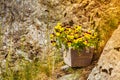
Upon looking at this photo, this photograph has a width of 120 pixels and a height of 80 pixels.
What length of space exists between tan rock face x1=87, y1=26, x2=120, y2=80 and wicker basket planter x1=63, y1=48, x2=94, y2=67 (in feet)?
0.69

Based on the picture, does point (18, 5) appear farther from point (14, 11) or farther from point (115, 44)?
point (115, 44)

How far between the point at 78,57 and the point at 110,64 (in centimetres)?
39

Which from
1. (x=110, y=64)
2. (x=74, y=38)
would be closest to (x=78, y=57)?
(x=74, y=38)

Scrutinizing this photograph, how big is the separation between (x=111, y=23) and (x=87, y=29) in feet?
0.75

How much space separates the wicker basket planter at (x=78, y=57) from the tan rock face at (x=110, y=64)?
0.21 meters

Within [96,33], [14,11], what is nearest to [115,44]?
[96,33]

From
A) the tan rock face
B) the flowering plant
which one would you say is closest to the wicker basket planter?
the flowering plant

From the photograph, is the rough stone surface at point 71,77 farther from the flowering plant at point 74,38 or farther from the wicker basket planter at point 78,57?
the flowering plant at point 74,38

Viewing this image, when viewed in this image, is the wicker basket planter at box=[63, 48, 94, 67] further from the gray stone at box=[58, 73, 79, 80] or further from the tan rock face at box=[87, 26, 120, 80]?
the tan rock face at box=[87, 26, 120, 80]

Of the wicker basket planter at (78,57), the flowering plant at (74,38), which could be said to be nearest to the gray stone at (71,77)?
the wicker basket planter at (78,57)

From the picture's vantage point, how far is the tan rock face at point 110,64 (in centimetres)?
231

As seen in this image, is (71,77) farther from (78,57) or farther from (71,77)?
(78,57)

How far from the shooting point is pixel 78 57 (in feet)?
8.88

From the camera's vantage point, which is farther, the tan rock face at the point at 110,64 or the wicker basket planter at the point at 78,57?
the wicker basket planter at the point at 78,57
